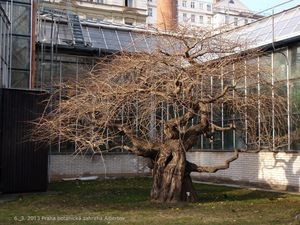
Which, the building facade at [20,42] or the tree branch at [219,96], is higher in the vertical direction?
the building facade at [20,42]

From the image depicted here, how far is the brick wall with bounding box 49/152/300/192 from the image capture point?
17.9 meters

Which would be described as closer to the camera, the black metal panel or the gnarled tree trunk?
the gnarled tree trunk

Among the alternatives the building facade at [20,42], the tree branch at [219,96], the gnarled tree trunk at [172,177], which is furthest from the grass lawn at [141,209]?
the building facade at [20,42]

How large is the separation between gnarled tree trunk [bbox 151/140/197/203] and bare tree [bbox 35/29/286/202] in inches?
1.1

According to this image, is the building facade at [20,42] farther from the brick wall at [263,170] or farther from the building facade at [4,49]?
the brick wall at [263,170]

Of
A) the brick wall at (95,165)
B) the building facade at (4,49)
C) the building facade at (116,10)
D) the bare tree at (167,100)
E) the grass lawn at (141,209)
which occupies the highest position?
the building facade at (116,10)

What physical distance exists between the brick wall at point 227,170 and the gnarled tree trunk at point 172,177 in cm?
526

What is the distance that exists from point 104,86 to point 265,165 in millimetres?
8622

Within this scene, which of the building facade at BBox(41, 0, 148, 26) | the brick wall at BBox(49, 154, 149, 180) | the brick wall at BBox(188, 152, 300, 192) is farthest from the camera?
the building facade at BBox(41, 0, 148, 26)

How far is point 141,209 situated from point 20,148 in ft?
20.0

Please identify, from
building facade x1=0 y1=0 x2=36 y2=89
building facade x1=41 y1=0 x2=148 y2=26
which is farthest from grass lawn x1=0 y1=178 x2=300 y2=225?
building facade x1=41 y1=0 x2=148 y2=26

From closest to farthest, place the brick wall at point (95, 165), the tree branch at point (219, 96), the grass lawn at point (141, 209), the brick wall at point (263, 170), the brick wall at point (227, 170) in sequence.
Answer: the grass lawn at point (141, 209) < the tree branch at point (219, 96) < the brick wall at point (263, 170) < the brick wall at point (227, 170) < the brick wall at point (95, 165)

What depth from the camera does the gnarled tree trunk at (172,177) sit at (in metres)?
13.8

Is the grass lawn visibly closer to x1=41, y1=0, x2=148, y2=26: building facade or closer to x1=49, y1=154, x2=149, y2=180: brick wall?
x1=49, y1=154, x2=149, y2=180: brick wall
